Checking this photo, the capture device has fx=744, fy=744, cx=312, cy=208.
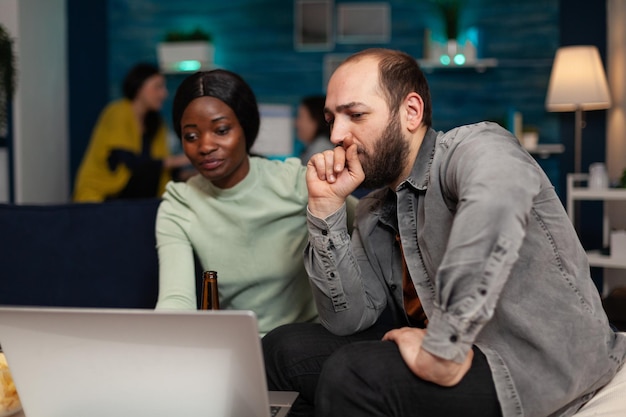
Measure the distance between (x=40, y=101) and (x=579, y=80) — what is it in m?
3.53

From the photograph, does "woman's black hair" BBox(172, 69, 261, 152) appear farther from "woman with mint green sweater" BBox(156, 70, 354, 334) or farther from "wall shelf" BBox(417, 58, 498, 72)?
Answer: "wall shelf" BBox(417, 58, 498, 72)

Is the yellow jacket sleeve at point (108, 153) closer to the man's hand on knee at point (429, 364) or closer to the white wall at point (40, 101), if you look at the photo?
the white wall at point (40, 101)

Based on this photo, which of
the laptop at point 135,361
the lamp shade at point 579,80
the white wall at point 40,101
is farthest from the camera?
the white wall at point 40,101

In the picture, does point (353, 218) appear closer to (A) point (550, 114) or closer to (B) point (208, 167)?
(B) point (208, 167)

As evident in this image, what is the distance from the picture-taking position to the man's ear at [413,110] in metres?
1.51

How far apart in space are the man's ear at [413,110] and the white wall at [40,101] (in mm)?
3867

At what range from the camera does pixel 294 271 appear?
1.95 m

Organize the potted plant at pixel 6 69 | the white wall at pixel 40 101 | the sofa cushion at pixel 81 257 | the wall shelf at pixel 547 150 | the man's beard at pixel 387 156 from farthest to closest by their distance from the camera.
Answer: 1. the wall shelf at pixel 547 150
2. the white wall at pixel 40 101
3. the potted plant at pixel 6 69
4. the sofa cushion at pixel 81 257
5. the man's beard at pixel 387 156

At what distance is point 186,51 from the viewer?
208 inches

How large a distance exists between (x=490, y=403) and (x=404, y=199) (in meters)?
0.46

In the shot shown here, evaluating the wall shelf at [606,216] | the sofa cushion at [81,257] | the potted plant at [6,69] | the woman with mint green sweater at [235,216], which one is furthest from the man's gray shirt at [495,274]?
the potted plant at [6,69]

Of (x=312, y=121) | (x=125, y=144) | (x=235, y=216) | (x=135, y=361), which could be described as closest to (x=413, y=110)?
(x=235, y=216)

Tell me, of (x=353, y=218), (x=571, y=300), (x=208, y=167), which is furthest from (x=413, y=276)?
(x=208, y=167)

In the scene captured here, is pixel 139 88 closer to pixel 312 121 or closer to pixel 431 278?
pixel 312 121
